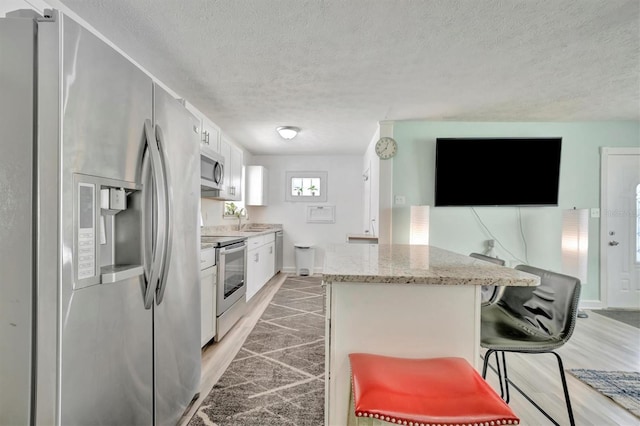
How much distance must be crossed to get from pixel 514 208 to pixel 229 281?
3468mm

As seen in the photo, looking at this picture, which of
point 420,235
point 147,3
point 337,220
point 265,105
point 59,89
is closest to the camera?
point 59,89

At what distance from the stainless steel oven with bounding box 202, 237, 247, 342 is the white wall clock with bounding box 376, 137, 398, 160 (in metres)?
1.97

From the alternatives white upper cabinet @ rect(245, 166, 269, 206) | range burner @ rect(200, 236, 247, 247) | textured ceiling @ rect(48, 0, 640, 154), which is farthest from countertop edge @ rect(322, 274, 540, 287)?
white upper cabinet @ rect(245, 166, 269, 206)

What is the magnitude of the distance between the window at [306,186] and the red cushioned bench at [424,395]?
520 centimetres

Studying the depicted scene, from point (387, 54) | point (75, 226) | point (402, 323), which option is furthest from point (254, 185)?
point (402, 323)

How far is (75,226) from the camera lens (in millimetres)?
1006

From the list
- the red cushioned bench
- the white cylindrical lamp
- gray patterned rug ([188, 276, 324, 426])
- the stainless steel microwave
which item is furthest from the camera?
the white cylindrical lamp

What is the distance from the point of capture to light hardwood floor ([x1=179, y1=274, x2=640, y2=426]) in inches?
71.6

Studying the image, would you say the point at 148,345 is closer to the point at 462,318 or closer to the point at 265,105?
the point at 462,318

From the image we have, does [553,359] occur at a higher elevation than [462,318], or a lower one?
lower

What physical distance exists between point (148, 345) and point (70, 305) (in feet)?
1.61

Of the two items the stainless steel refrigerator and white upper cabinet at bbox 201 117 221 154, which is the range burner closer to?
white upper cabinet at bbox 201 117 221 154

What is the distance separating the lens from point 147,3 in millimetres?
1753

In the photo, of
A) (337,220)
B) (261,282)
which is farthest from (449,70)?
(337,220)
